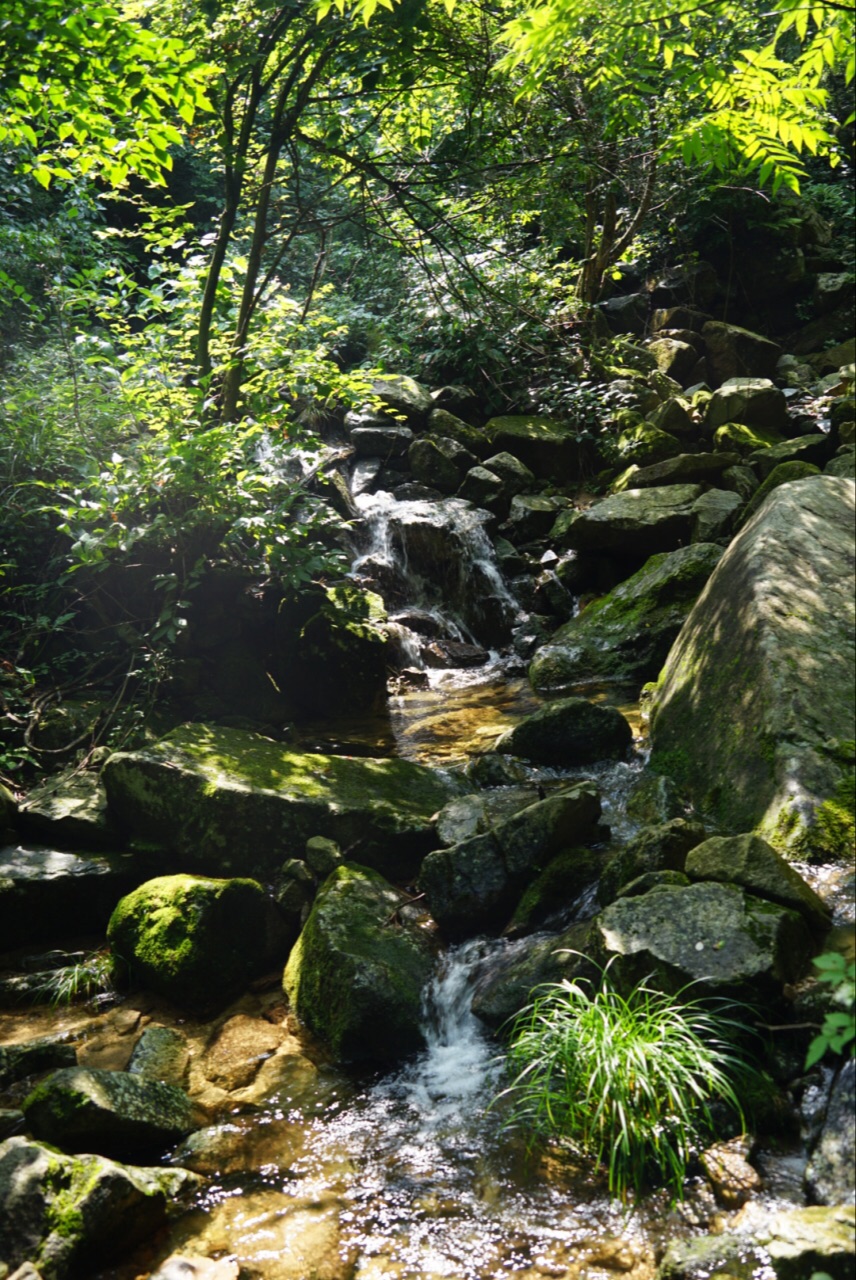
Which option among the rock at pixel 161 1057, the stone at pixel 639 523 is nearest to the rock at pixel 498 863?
the rock at pixel 161 1057

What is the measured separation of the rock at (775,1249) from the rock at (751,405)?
10.5m

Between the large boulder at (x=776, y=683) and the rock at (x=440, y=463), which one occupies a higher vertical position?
the rock at (x=440, y=463)

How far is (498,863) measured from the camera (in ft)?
15.1

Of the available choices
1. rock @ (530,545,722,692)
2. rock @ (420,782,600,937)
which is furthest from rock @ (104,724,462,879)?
rock @ (530,545,722,692)

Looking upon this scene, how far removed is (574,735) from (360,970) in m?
2.53

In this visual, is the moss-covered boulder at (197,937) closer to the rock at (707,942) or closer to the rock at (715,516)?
the rock at (707,942)

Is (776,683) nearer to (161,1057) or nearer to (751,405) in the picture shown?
(161,1057)

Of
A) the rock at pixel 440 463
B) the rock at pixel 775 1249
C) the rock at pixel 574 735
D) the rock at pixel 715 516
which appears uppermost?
the rock at pixel 440 463

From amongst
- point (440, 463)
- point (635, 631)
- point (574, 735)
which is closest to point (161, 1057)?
point (574, 735)

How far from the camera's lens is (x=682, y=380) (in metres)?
14.0

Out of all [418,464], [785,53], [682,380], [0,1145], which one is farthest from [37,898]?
[785,53]

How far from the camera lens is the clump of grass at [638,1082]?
2.86m

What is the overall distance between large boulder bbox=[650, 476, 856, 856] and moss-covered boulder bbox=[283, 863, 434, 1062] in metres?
1.69

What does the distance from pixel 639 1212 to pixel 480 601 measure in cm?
795
